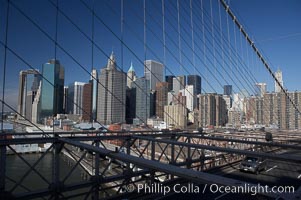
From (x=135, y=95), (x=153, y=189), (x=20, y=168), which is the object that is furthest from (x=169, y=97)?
(x=20, y=168)

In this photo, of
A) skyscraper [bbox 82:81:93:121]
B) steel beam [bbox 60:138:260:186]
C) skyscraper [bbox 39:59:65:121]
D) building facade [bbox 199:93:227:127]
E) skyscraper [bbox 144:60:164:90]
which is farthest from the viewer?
building facade [bbox 199:93:227:127]

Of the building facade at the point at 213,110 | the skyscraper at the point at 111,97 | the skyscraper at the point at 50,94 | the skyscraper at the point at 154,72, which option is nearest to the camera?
the skyscraper at the point at 50,94

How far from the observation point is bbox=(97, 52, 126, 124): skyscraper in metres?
11.5

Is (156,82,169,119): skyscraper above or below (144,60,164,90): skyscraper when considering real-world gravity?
below

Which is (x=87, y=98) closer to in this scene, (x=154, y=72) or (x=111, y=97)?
(x=111, y=97)

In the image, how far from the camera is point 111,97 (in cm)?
1223

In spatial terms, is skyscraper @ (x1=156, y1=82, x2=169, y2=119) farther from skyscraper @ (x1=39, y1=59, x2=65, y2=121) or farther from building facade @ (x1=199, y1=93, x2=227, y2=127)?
building facade @ (x1=199, y1=93, x2=227, y2=127)

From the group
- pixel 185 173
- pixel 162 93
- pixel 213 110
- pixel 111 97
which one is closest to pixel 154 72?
pixel 162 93

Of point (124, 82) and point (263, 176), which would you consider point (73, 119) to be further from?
point (263, 176)

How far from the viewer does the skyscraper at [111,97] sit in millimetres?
11539

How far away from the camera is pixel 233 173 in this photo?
Answer: 26.2ft

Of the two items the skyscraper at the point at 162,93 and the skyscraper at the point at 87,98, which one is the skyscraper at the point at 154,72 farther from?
the skyscraper at the point at 87,98

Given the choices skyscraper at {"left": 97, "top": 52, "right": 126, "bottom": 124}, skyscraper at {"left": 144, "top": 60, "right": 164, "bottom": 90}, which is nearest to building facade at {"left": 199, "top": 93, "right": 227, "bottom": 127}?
skyscraper at {"left": 144, "top": 60, "right": 164, "bottom": 90}

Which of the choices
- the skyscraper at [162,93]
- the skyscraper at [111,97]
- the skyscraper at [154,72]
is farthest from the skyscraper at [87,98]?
the skyscraper at [162,93]
